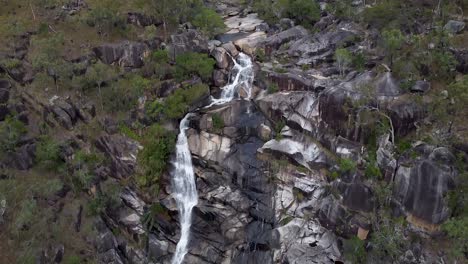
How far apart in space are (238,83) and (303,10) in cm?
1853

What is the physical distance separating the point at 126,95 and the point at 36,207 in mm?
15652

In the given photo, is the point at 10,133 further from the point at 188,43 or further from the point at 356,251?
the point at 356,251

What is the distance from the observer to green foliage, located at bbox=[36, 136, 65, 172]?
1679 inches

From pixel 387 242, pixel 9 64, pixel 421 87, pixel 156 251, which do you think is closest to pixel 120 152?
pixel 156 251

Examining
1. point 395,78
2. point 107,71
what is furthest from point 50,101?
point 395,78

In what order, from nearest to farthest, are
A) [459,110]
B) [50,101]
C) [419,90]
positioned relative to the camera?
[459,110]
[419,90]
[50,101]

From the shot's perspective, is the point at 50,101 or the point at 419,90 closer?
the point at 419,90

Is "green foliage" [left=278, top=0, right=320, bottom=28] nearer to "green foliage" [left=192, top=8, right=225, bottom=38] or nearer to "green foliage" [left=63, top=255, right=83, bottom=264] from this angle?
"green foliage" [left=192, top=8, right=225, bottom=38]

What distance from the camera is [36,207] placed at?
4081 centimetres

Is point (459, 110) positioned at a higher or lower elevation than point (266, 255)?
higher

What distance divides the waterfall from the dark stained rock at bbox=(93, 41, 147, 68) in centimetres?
1231

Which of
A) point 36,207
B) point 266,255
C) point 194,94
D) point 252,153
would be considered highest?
point 194,94

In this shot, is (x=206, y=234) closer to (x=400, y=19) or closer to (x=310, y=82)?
(x=310, y=82)

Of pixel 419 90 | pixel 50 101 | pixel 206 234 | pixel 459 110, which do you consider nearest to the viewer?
pixel 459 110
